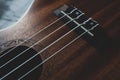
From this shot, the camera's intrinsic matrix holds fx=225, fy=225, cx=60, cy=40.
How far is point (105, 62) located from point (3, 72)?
1.08 ft

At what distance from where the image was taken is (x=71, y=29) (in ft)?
2.64

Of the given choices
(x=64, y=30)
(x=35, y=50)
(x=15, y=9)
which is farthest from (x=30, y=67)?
(x=15, y=9)

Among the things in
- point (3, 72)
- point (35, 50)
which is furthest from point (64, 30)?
point (3, 72)

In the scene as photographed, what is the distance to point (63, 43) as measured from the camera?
765mm

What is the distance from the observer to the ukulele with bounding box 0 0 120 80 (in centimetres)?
71

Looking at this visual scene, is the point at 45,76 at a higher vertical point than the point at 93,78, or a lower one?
higher

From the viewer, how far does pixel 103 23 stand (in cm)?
83

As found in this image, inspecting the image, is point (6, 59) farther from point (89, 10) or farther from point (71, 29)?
point (89, 10)

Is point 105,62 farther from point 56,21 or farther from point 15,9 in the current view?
point 15,9

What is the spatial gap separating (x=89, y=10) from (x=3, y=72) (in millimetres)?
398

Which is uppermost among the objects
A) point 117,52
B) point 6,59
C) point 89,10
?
point 6,59

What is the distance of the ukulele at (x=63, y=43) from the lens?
2.32 ft

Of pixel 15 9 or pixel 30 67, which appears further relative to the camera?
pixel 15 9

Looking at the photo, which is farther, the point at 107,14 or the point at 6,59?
the point at 107,14
